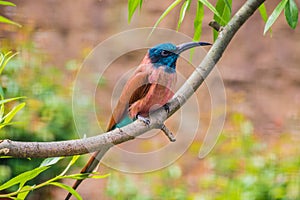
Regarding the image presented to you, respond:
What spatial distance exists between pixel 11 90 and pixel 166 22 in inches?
49.9

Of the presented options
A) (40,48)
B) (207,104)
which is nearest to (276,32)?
(207,104)

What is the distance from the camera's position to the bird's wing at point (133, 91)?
0.95 meters

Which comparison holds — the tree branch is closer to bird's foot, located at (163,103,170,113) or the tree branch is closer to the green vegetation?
bird's foot, located at (163,103,170,113)

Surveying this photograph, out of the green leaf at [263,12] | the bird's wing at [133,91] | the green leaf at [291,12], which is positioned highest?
the green leaf at [291,12]

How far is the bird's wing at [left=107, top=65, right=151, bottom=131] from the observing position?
95 centimetres

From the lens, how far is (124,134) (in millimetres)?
697

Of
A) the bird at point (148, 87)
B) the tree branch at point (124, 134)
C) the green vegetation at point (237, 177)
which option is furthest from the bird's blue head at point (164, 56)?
the green vegetation at point (237, 177)

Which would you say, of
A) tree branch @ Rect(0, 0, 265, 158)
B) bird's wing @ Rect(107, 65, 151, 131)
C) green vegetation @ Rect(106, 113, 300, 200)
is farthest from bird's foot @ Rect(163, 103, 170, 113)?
green vegetation @ Rect(106, 113, 300, 200)

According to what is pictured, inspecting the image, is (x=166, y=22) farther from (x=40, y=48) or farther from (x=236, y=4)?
(x=40, y=48)

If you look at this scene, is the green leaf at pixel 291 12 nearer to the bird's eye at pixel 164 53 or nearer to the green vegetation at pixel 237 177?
the bird's eye at pixel 164 53

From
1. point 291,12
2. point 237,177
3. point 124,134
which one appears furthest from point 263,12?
point 237,177

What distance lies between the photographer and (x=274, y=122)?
3.19m

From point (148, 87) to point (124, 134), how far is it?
266 millimetres

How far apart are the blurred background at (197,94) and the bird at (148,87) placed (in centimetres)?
106
